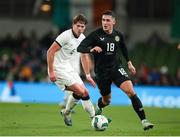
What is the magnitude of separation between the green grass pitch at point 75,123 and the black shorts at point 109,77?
890 mm

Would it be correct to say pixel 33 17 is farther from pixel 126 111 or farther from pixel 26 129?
pixel 26 129

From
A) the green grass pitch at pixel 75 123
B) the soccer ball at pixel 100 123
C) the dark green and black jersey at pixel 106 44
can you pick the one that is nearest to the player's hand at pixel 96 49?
the dark green and black jersey at pixel 106 44

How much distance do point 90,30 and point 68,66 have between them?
22.1 meters

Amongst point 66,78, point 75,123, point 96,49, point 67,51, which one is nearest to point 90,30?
point 75,123

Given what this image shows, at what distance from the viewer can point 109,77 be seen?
53.1ft

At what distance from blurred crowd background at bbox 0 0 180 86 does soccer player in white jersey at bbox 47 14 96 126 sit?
45.1 ft

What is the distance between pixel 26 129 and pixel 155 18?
85.1 feet

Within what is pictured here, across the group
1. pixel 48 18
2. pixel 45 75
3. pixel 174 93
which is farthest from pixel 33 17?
pixel 174 93

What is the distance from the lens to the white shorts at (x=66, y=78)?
16.4m

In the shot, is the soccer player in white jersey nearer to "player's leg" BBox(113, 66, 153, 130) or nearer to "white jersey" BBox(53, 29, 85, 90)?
"white jersey" BBox(53, 29, 85, 90)

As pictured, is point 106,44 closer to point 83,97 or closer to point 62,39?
point 62,39

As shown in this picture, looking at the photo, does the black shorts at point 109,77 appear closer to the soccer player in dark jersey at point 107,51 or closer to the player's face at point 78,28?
the soccer player in dark jersey at point 107,51

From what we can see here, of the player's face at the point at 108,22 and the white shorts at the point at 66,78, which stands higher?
the player's face at the point at 108,22

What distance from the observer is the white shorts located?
16422mm
